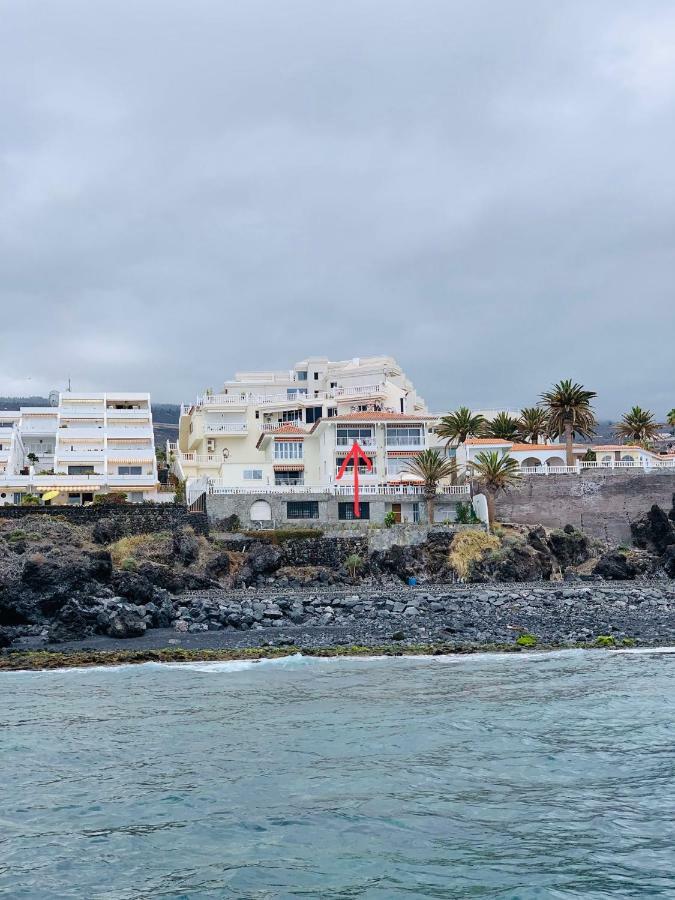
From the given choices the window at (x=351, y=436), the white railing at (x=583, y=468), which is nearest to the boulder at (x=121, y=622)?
the window at (x=351, y=436)

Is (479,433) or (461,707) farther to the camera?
(479,433)

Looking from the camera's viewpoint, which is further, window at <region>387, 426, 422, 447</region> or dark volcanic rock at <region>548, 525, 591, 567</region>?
window at <region>387, 426, 422, 447</region>

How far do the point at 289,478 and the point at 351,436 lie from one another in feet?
17.3

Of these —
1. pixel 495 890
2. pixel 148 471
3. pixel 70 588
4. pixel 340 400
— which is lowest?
pixel 495 890

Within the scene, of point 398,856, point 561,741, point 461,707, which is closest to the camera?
point 398,856

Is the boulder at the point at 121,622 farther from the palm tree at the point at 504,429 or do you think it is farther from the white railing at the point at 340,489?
the palm tree at the point at 504,429

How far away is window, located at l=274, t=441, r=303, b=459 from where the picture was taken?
6438 centimetres

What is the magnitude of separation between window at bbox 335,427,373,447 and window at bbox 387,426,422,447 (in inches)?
52.9

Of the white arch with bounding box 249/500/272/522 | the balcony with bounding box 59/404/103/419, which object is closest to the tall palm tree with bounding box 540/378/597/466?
the white arch with bounding box 249/500/272/522

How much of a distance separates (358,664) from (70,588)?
13.9m

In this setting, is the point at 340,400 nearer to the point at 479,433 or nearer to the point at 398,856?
the point at 479,433

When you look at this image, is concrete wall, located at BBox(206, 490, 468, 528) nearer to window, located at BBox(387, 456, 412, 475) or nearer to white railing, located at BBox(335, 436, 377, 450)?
window, located at BBox(387, 456, 412, 475)

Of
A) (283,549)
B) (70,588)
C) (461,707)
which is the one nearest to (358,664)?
(461,707)

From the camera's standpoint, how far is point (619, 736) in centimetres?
1858
